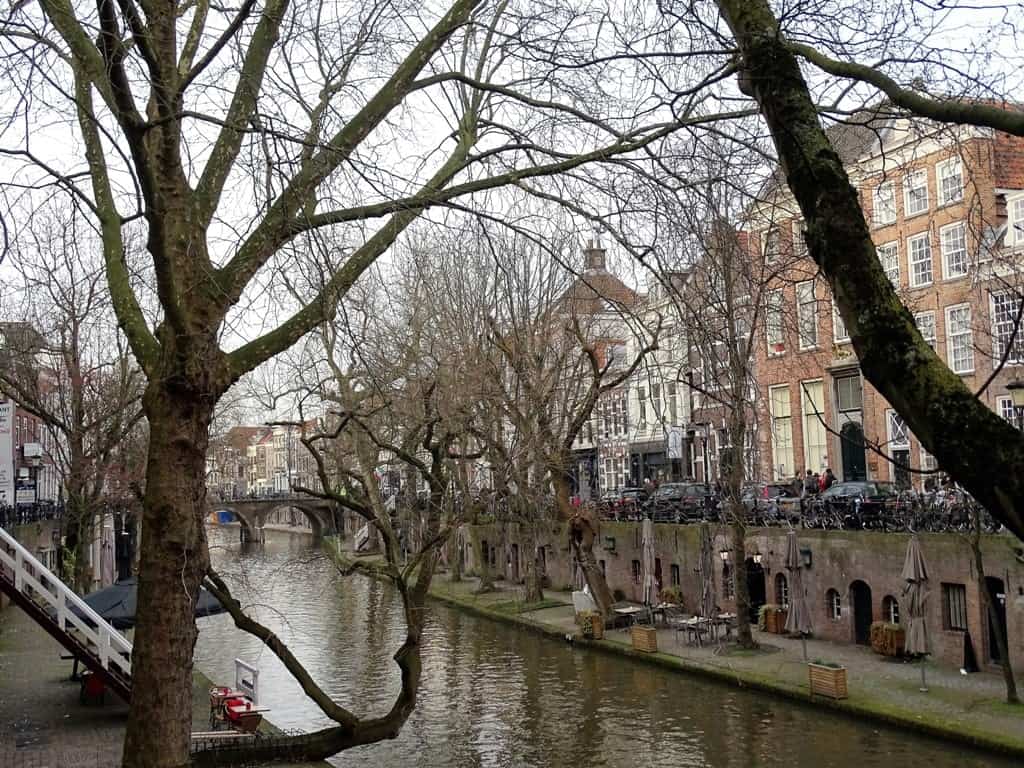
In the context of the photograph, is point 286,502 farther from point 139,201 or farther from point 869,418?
point 139,201

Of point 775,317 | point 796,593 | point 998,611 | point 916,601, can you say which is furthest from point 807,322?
point 796,593

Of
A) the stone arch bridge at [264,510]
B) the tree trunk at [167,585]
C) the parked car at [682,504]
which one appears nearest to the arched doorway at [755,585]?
the parked car at [682,504]

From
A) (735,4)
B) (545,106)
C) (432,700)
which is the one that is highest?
(545,106)

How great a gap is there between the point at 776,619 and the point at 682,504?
25.6 ft

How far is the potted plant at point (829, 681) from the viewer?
17.5 meters

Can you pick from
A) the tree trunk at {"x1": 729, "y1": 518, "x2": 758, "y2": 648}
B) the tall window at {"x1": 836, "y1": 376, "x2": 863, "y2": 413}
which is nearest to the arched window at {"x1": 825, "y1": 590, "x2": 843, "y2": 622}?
the tree trunk at {"x1": 729, "y1": 518, "x2": 758, "y2": 648}

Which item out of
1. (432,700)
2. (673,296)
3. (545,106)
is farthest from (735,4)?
(432,700)

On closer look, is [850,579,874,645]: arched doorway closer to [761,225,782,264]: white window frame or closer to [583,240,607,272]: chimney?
[761,225,782,264]: white window frame

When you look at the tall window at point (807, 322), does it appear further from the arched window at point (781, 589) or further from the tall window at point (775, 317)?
the arched window at point (781, 589)

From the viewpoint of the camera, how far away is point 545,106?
7973 mm

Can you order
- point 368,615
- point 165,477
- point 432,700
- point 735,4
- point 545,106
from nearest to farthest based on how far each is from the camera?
point 735,4, point 165,477, point 545,106, point 432,700, point 368,615

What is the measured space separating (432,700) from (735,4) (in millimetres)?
17898

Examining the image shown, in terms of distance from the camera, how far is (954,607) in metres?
20.6

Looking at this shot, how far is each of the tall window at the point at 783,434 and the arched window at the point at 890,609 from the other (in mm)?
17862
